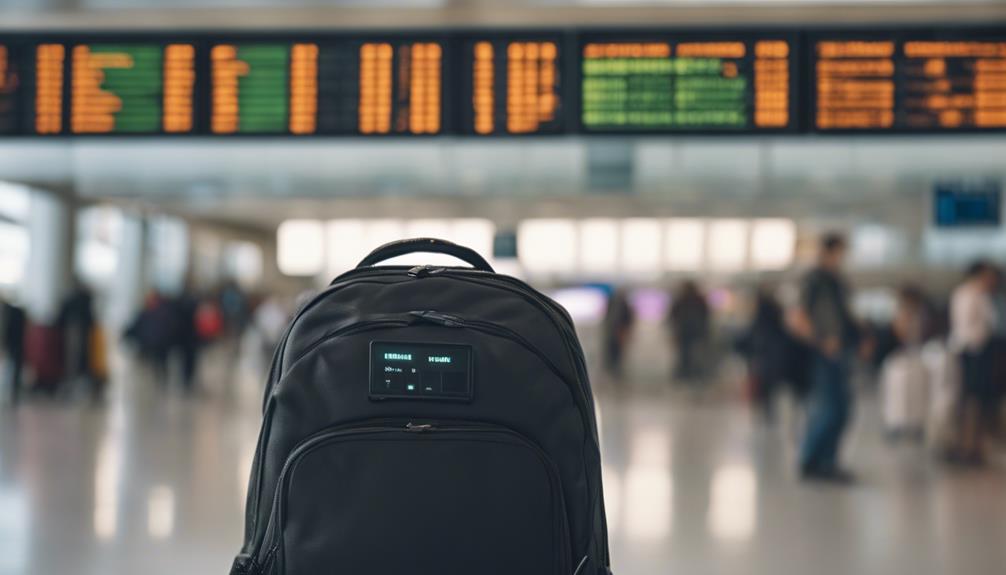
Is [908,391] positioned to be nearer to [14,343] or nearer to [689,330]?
[689,330]

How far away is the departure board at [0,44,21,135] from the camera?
16.2 feet

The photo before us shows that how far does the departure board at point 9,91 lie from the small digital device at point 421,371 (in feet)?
13.2

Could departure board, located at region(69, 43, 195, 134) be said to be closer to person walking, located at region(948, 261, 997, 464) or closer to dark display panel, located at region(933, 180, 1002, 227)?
person walking, located at region(948, 261, 997, 464)

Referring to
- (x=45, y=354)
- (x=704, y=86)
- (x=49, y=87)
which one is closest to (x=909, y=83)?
(x=704, y=86)

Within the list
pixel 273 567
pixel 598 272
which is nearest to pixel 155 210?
pixel 598 272

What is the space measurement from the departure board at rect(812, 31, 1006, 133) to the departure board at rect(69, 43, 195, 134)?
3.12m

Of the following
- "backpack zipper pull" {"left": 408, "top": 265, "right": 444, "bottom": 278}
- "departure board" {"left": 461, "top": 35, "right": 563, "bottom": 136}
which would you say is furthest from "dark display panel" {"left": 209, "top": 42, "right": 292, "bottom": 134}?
"backpack zipper pull" {"left": 408, "top": 265, "right": 444, "bottom": 278}

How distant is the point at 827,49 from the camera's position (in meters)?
4.75

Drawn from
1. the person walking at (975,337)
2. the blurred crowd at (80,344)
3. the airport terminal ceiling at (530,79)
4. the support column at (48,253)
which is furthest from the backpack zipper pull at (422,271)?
the support column at (48,253)

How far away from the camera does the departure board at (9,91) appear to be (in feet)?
16.2

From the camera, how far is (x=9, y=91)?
4926 millimetres

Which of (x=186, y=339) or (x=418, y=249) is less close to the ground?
(x=418, y=249)

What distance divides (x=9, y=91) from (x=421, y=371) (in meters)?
4.12

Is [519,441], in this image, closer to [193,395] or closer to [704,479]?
[704,479]
